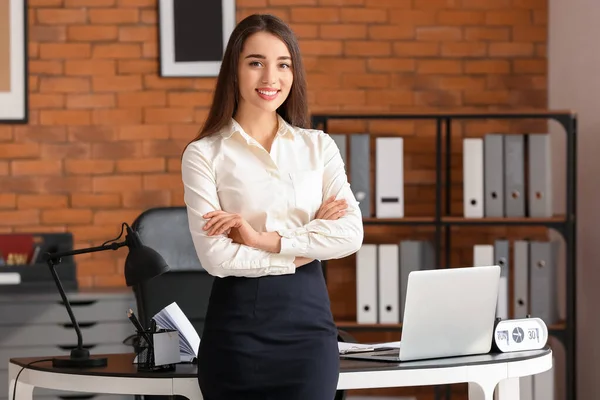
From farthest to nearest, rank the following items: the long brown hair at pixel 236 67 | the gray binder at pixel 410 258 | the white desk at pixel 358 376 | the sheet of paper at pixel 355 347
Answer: the gray binder at pixel 410 258 < the sheet of paper at pixel 355 347 < the white desk at pixel 358 376 < the long brown hair at pixel 236 67

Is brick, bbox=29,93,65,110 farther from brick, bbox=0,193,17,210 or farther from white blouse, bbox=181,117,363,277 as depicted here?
white blouse, bbox=181,117,363,277

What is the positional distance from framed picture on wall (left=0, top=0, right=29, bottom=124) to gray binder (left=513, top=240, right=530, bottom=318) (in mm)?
2504

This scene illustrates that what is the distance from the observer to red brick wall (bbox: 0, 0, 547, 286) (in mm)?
4742

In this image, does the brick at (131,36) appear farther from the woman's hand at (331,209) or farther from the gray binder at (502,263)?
the woman's hand at (331,209)

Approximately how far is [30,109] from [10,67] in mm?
225

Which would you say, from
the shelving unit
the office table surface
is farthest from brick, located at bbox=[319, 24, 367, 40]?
the office table surface

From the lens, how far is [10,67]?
471 cm

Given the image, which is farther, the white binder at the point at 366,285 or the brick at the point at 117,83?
the brick at the point at 117,83

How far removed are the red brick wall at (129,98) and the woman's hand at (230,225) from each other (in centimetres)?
266

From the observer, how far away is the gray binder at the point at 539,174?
4324 millimetres

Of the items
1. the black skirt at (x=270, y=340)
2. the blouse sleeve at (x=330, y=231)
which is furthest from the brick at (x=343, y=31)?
the black skirt at (x=270, y=340)

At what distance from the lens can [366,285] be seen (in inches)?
174

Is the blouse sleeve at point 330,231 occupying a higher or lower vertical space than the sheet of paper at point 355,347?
higher

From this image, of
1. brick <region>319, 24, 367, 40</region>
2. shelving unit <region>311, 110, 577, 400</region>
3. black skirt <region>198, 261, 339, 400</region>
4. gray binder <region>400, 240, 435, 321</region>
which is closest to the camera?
black skirt <region>198, 261, 339, 400</region>
